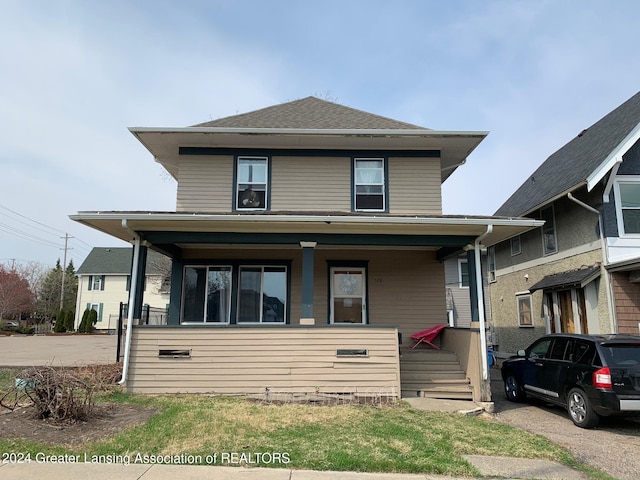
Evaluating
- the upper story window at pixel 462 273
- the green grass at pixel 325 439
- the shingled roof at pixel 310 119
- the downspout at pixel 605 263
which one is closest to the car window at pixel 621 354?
the green grass at pixel 325 439

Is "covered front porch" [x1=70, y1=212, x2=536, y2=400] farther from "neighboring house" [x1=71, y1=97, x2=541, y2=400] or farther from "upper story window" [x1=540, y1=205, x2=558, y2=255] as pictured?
"upper story window" [x1=540, y1=205, x2=558, y2=255]

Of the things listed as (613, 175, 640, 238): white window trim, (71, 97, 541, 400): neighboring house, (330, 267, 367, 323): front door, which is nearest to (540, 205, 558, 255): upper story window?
(613, 175, 640, 238): white window trim

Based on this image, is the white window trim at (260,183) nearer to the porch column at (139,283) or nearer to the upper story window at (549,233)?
the porch column at (139,283)

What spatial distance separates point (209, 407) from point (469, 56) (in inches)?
422

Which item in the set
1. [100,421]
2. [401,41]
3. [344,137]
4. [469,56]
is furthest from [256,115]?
[100,421]

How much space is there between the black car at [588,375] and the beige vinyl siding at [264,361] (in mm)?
2800

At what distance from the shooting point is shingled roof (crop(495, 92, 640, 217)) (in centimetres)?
1224

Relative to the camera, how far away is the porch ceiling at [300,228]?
8.71 metres

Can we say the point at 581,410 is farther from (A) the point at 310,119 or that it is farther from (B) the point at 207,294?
(A) the point at 310,119

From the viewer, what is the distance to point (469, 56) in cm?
1162

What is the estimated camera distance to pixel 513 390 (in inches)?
370

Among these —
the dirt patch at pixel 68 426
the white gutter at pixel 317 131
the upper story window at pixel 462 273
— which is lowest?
the dirt patch at pixel 68 426

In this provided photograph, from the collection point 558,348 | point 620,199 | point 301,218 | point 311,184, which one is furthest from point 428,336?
point 620,199

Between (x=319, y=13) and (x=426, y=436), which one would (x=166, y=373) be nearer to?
(x=426, y=436)
